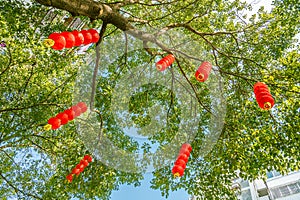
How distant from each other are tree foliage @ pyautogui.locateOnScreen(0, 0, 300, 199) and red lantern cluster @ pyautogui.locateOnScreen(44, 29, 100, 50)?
2.32ft

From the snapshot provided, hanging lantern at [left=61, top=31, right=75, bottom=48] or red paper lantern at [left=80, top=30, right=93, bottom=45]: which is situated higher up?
red paper lantern at [left=80, top=30, right=93, bottom=45]

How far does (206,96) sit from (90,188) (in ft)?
13.1

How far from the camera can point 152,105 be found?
528 centimetres

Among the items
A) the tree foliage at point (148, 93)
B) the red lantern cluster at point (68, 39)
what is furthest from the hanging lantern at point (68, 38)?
the tree foliage at point (148, 93)

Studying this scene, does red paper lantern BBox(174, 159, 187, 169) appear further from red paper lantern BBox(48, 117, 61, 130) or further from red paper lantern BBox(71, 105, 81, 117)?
red paper lantern BBox(48, 117, 61, 130)

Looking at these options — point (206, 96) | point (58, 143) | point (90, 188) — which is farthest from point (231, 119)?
point (58, 143)

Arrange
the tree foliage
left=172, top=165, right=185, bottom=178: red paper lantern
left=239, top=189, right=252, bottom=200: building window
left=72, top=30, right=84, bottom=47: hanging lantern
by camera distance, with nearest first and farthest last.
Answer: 1. left=72, top=30, right=84, bottom=47: hanging lantern
2. left=172, top=165, right=185, bottom=178: red paper lantern
3. the tree foliage
4. left=239, top=189, right=252, bottom=200: building window

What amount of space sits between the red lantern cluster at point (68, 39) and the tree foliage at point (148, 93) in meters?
0.71

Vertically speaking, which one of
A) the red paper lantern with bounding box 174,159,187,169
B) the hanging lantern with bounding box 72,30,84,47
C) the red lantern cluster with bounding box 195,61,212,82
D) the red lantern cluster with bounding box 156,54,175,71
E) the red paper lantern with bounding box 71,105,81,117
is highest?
the hanging lantern with bounding box 72,30,84,47

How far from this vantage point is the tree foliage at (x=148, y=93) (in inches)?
176

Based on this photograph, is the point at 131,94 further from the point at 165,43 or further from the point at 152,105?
the point at 165,43

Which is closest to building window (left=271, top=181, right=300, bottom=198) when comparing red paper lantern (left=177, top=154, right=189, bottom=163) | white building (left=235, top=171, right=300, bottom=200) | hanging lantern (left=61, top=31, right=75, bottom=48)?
white building (left=235, top=171, right=300, bottom=200)

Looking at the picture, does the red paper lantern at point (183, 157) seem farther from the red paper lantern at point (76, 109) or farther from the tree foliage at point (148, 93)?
the red paper lantern at point (76, 109)

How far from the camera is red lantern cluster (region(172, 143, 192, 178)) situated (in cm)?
402
